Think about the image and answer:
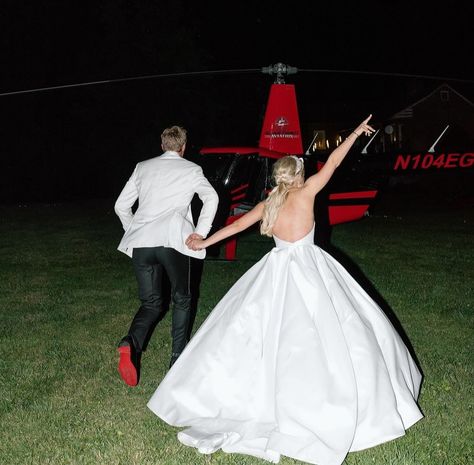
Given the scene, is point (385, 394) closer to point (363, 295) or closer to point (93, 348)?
point (363, 295)

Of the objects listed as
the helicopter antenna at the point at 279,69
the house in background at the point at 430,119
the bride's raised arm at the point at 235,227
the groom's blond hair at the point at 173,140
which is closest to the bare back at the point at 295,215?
the bride's raised arm at the point at 235,227

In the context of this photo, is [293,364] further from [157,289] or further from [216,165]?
[216,165]

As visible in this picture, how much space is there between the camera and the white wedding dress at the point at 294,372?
4.01 meters

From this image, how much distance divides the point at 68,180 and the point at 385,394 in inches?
1439

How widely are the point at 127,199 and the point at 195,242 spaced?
801 millimetres

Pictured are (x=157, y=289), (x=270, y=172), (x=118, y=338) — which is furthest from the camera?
(x=270, y=172)

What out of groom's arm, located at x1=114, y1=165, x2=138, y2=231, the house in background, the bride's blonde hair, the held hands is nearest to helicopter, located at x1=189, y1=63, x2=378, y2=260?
groom's arm, located at x1=114, y1=165, x2=138, y2=231

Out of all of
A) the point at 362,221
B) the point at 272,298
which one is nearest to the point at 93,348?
the point at 272,298

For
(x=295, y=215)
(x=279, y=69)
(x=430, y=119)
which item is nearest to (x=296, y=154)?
(x=279, y=69)

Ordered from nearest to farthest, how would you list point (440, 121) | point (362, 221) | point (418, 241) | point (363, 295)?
point (363, 295), point (418, 241), point (362, 221), point (440, 121)

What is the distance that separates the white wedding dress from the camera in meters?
4.01

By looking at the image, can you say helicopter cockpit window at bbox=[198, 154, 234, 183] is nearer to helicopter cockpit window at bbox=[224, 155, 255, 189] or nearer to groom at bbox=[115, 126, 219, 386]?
helicopter cockpit window at bbox=[224, 155, 255, 189]

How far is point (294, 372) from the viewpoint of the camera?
414 centimetres

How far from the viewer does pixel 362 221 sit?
17.6 m
